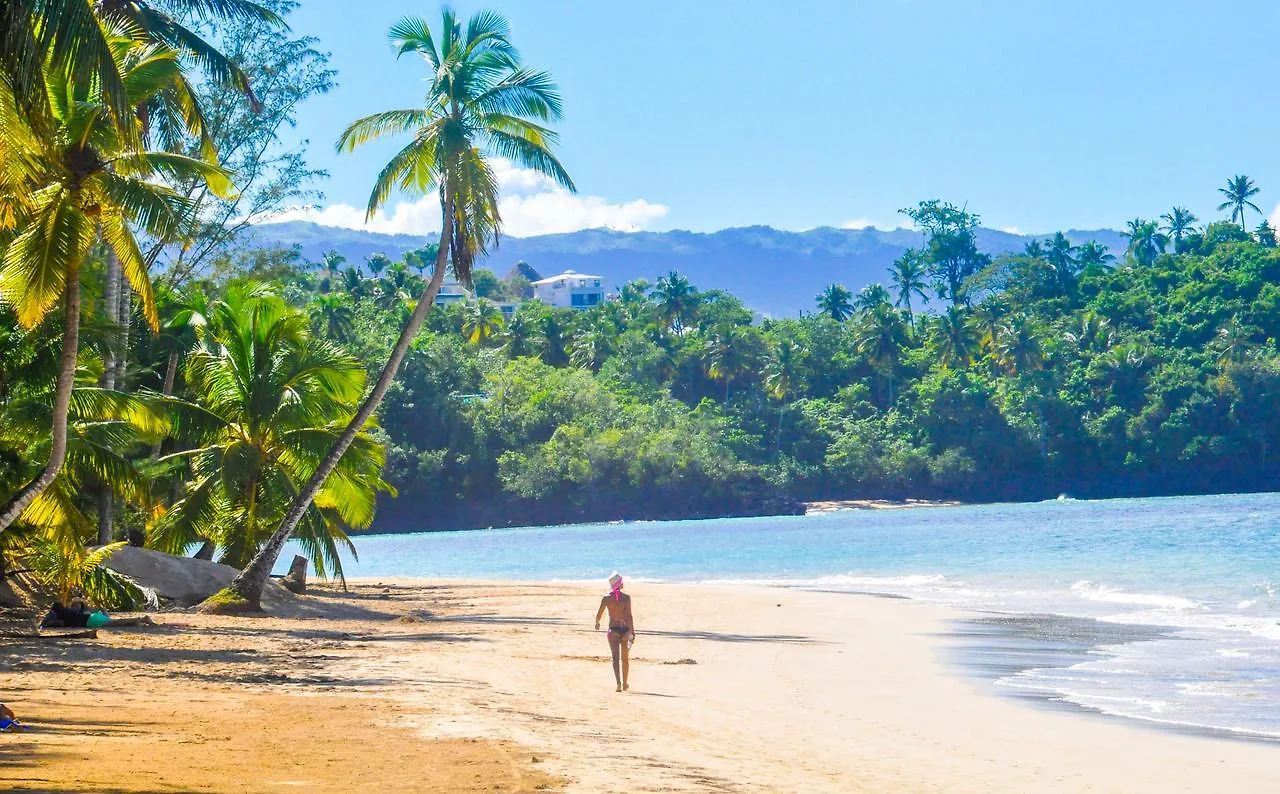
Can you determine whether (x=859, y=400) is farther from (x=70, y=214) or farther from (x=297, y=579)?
(x=70, y=214)

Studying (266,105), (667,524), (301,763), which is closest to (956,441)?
(667,524)

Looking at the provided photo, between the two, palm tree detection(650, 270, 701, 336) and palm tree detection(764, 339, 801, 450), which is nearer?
palm tree detection(764, 339, 801, 450)

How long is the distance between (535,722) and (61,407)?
614cm

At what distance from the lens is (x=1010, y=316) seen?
98.4 meters

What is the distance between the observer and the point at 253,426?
74.7ft

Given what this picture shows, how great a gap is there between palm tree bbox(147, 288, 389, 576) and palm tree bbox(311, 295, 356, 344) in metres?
52.3

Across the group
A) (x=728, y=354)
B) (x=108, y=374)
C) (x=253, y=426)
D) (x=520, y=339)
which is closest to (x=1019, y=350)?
(x=728, y=354)

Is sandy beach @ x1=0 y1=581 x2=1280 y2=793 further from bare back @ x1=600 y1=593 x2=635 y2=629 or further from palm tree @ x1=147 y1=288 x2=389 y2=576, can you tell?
palm tree @ x1=147 y1=288 x2=389 y2=576

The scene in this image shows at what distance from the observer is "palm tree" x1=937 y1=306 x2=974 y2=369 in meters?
97.4

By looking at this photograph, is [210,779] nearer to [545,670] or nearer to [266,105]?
[545,670]

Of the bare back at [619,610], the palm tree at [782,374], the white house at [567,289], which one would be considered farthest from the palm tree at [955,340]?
the bare back at [619,610]

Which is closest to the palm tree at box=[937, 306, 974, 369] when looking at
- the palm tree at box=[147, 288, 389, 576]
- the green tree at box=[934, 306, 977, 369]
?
the green tree at box=[934, 306, 977, 369]

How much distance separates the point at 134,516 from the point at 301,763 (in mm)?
18323

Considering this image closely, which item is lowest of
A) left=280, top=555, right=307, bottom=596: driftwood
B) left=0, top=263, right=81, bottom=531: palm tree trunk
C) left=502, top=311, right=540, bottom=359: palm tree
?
left=280, top=555, right=307, bottom=596: driftwood
